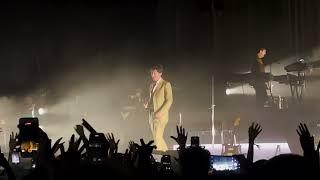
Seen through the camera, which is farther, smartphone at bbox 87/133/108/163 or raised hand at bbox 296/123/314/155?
smartphone at bbox 87/133/108/163

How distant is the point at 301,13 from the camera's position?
1166 centimetres

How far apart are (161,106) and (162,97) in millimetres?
163

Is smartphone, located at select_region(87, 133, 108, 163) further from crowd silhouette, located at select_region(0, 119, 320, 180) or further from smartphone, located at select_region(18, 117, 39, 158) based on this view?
smartphone, located at select_region(18, 117, 39, 158)

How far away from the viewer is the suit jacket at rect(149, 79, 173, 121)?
10.1 m

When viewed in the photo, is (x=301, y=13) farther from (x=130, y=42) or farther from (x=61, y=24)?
(x=61, y=24)

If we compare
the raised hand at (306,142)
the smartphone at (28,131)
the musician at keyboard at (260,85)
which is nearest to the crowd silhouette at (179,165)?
the raised hand at (306,142)

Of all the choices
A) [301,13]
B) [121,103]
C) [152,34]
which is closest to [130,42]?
[152,34]

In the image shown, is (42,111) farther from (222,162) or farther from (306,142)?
(306,142)

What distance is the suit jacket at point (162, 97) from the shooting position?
33.1ft

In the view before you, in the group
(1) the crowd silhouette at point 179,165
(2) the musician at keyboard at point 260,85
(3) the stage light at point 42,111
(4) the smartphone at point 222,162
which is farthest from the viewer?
(3) the stage light at point 42,111

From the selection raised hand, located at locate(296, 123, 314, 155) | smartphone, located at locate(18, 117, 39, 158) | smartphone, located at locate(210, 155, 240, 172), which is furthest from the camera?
smartphone, located at locate(18, 117, 39, 158)

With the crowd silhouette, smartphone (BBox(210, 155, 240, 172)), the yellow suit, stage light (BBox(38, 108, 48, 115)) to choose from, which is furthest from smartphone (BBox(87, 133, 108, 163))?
stage light (BBox(38, 108, 48, 115))

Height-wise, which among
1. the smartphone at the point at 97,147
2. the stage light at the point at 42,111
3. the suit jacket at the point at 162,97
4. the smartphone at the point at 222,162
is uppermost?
the suit jacket at the point at 162,97

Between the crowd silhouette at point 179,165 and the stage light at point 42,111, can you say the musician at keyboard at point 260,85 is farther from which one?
the crowd silhouette at point 179,165
